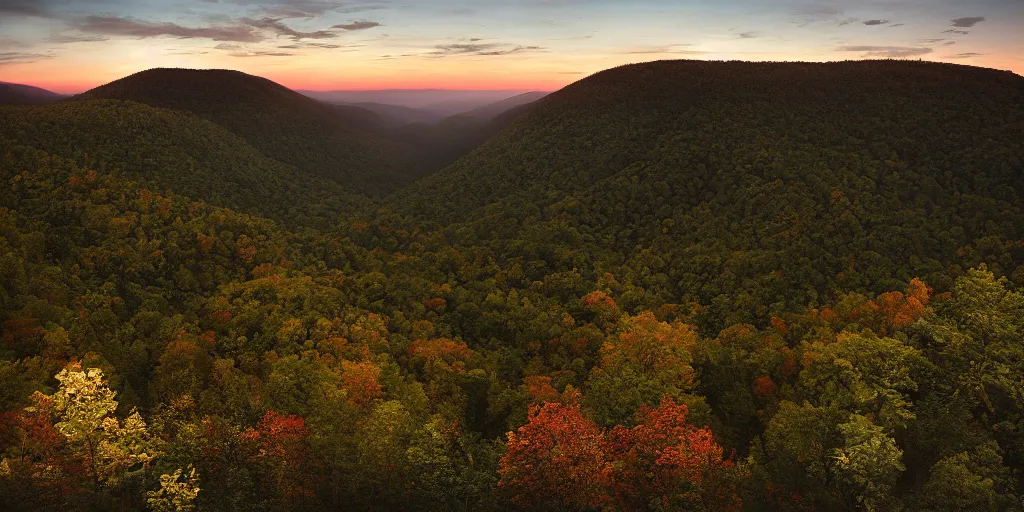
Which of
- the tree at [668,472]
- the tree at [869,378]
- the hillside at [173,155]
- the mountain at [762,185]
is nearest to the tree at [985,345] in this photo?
the tree at [869,378]

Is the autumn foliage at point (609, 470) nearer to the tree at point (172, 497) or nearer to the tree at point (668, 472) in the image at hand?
the tree at point (668, 472)

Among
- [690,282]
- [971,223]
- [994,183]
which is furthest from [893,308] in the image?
[994,183]

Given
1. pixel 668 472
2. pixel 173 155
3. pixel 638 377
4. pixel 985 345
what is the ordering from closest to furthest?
pixel 668 472 → pixel 985 345 → pixel 638 377 → pixel 173 155

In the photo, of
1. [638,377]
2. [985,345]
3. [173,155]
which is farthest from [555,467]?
[173,155]

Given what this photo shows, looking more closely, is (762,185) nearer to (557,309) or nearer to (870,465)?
(557,309)

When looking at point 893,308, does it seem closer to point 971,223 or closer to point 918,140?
point 971,223

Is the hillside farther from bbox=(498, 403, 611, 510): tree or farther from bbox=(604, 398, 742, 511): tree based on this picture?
bbox=(604, 398, 742, 511): tree
